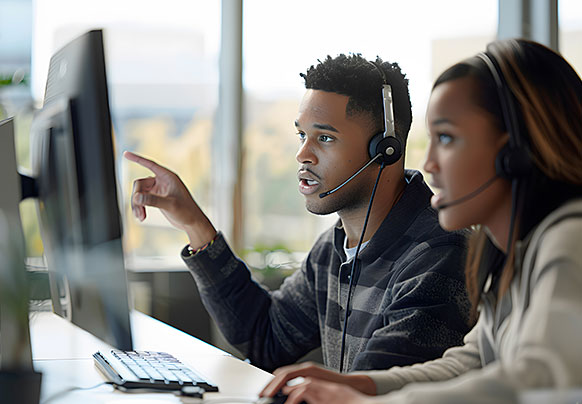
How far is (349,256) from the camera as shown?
1398 mm

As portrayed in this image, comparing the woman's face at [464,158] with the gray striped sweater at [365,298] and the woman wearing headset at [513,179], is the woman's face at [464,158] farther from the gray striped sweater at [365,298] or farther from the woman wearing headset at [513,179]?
the gray striped sweater at [365,298]

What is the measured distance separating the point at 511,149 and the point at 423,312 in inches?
17.7

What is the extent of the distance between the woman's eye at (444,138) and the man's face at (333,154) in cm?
62

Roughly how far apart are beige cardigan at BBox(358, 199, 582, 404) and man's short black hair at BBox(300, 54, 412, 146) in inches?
28.2

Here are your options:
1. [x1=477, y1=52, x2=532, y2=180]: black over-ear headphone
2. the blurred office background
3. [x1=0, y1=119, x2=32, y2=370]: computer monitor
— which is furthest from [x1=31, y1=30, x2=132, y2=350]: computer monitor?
the blurred office background

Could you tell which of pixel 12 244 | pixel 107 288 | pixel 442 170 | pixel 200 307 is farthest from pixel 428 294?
pixel 200 307

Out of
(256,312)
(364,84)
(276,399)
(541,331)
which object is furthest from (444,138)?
(256,312)

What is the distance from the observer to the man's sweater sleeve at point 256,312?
152 centimetres

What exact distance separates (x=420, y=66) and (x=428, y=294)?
210 centimetres

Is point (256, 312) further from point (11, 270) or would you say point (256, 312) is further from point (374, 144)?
point (11, 270)

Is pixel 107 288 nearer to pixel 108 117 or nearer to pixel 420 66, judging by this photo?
pixel 108 117

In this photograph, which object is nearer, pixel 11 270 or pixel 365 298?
pixel 11 270

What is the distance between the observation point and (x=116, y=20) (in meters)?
2.74

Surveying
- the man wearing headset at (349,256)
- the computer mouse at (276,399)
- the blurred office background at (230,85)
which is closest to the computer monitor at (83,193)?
the computer mouse at (276,399)
